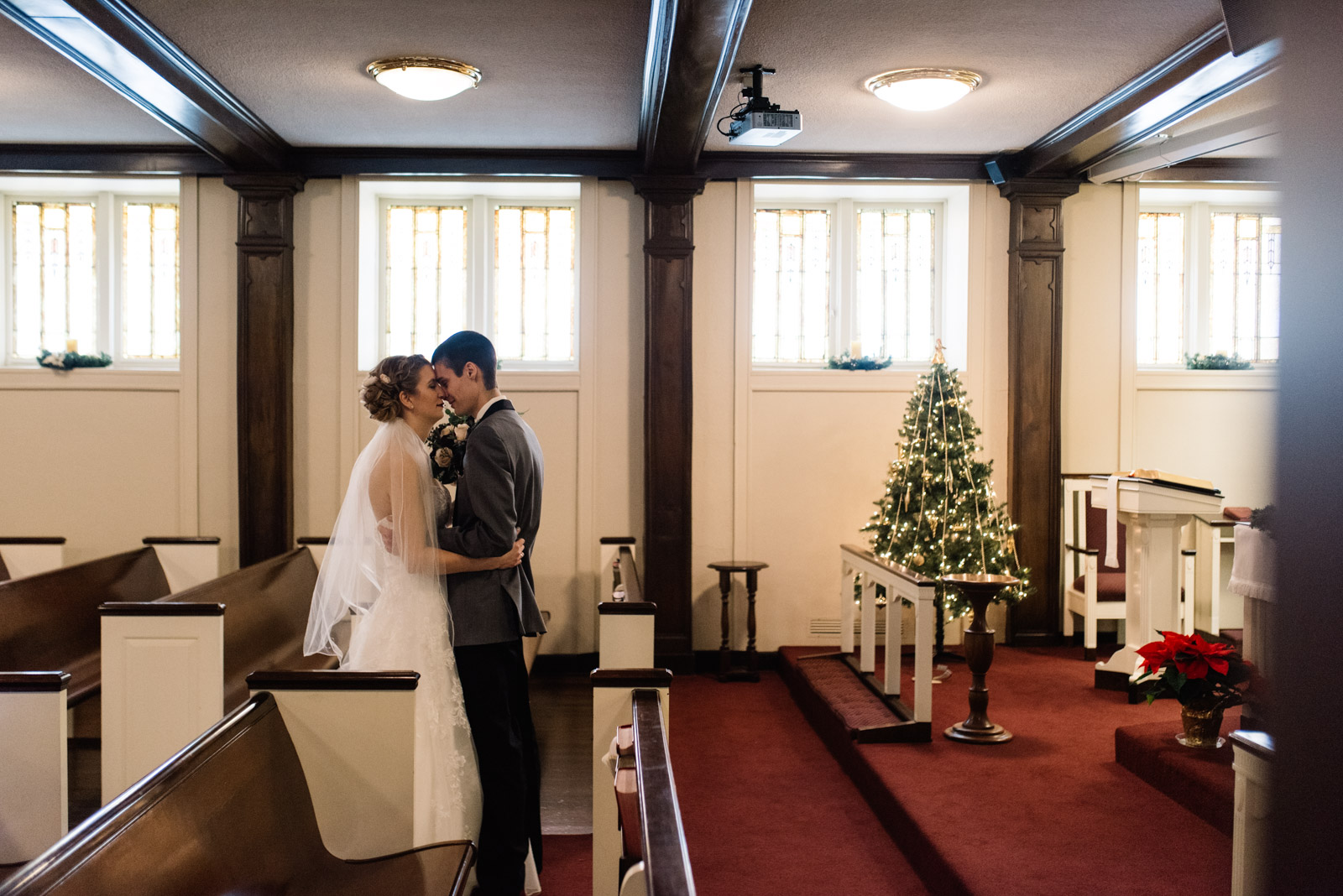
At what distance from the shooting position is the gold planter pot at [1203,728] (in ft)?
13.3

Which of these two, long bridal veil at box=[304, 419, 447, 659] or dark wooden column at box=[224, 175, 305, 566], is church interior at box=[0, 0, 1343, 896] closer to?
dark wooden column at box=[224, 175, 305, 566]

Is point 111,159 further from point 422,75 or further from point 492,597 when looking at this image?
point 492,597

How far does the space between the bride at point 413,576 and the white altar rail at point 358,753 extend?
253mm

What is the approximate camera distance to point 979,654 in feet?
15.0

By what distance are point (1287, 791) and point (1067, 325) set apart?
280 inches

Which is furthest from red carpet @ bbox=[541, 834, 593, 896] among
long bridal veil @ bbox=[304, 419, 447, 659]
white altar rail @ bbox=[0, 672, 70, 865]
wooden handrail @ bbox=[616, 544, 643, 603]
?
white altar rail @ bbox=[0, 672, 70, 865]

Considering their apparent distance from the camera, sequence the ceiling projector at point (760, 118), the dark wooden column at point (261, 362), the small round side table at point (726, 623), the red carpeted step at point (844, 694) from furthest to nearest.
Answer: the dark wooden column at point (261, 362) < the small round side table at point (726, 623) < the ceiling projector at point (760, 118) < the red carpeted step at point (844, 694)

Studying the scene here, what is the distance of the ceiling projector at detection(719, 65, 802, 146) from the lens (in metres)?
4.94

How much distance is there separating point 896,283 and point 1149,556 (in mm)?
2785

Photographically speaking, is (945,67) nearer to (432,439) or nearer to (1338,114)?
(432,439)

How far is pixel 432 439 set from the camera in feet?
12.7

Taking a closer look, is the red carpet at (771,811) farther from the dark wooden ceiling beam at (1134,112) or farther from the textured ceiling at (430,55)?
the textured ceiling at (430,55)

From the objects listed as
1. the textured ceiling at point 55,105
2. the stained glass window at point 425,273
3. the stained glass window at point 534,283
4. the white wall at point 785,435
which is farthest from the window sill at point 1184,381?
the textured ceiling at point 55,105

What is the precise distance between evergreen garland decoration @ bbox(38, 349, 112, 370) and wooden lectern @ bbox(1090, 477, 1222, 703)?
666cm
